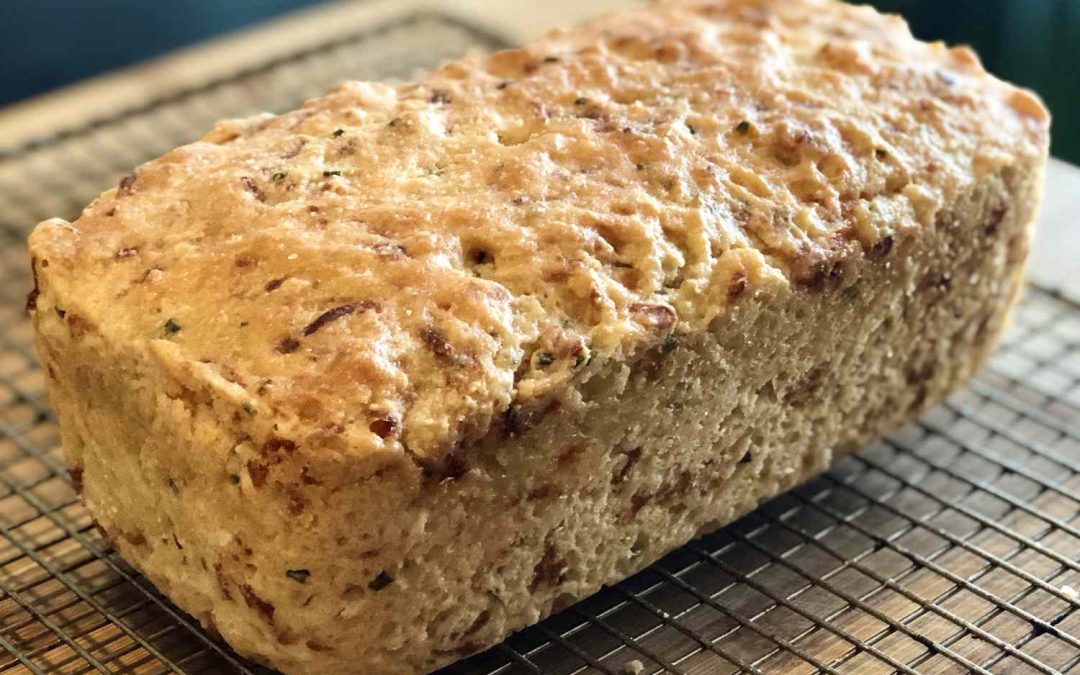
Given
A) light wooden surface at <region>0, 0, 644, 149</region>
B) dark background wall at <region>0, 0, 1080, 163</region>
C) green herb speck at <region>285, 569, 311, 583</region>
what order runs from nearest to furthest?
green herb speck at <region>285, 569, 311, 583</region>, light wooden surface at <region>0, 0, 644, 149</region>, dark background wall at <region>0, 0, 1080, 163</region>

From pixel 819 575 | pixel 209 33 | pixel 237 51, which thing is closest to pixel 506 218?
pixel 819 575

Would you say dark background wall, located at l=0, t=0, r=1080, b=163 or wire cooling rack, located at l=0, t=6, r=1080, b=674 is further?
dark background wall, located at l=0, t=0, r=1080, b=163

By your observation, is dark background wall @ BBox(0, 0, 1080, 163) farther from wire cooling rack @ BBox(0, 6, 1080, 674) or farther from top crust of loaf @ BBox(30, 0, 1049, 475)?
top crust of loaf @ BBox(30, 0, 1049, 475)

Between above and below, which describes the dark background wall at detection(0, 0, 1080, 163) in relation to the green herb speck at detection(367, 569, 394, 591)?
below

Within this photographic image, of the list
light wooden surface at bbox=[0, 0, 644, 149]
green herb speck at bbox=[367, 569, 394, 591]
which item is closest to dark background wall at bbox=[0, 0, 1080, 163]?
light wooden surface at bbox=[0, 0, 644, 149]

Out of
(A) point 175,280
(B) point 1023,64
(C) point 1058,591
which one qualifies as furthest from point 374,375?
(B) point 1023,64

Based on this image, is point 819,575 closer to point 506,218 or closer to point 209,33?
point 506,218

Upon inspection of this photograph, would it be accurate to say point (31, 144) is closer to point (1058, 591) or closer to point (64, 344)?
point (64, 344)
